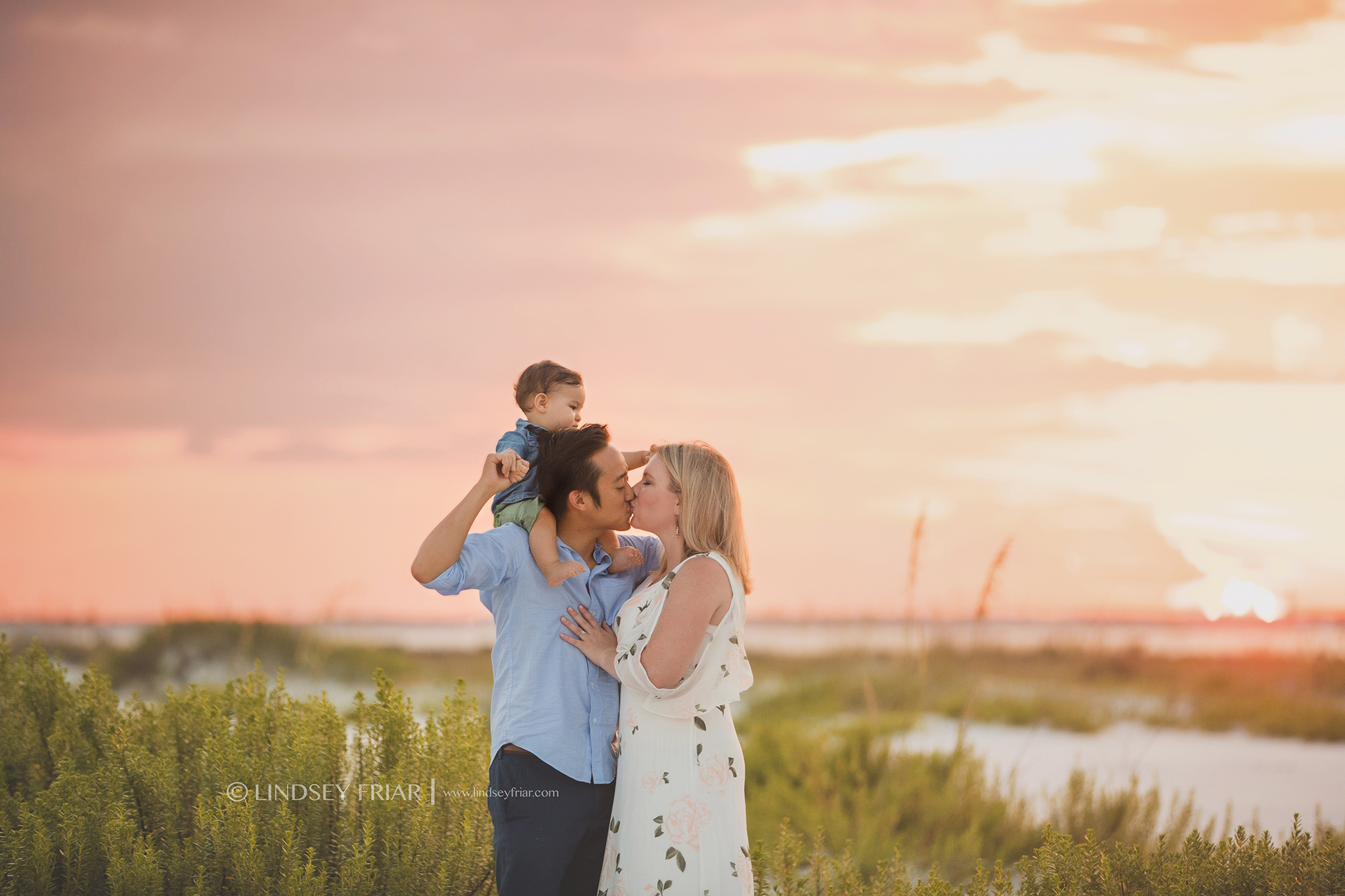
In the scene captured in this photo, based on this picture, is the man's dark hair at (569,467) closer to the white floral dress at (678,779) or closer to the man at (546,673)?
the man at (546,673)

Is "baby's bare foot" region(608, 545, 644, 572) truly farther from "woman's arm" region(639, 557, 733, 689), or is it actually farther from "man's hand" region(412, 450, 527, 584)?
"man's hand" region(412, 450, 527, 584)

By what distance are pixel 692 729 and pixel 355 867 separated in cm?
141

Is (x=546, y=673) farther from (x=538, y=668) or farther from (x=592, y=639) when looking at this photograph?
(x=592, y=639)

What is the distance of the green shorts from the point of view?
3.45m

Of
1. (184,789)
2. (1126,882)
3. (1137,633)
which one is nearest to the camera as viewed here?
(1126,882)

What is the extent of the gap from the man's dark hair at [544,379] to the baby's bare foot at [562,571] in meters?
0.91

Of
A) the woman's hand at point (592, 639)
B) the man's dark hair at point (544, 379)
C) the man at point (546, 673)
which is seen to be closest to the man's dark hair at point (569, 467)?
the man at point (546, 673)

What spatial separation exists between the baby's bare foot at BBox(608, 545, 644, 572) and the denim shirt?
1.18 ft

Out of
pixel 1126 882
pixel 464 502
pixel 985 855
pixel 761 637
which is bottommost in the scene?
pixel 761 637

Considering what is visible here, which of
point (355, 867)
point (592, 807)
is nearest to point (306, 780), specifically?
point (355, 867)

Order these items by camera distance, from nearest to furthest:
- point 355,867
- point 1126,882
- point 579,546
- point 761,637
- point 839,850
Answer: point 579,546 → point 355,867 → point 1126,882 → point 839,850 → point 761,637

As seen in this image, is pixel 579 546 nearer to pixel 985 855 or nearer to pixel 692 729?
pixel 692 729

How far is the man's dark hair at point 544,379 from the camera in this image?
402cm

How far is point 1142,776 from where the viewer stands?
37.6 ft
